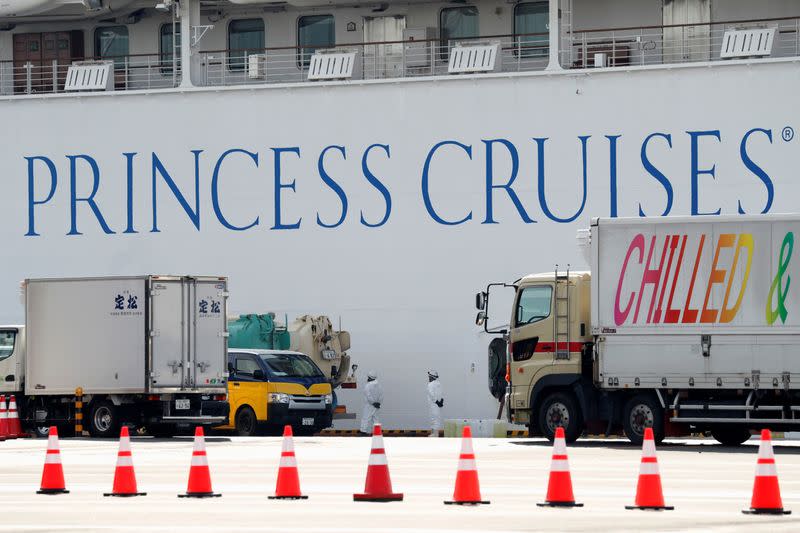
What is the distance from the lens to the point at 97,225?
125 ft

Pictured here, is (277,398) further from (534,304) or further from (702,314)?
(702,314)

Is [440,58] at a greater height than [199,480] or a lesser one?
greater

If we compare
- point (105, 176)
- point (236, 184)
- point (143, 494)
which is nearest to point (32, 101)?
point (105, 176)

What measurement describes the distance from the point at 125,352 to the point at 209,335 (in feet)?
4.85

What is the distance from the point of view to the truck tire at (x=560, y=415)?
84.1ft

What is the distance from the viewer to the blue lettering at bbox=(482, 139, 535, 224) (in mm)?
35406

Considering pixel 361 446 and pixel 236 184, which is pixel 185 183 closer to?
pixel 236 184

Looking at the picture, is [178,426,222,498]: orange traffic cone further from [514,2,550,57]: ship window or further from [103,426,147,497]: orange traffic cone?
[514,2,550,57]: ship window

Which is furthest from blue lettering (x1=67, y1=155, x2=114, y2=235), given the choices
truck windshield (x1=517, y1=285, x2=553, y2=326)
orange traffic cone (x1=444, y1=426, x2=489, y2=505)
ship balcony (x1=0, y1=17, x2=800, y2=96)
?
orange traffic cone (x1=444, y1=426, x2=489, y2=505)

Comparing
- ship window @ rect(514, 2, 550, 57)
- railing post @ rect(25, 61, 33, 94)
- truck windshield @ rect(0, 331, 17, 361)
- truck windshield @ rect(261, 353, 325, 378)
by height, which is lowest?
truck windshield @ rect(261, 353, 325, 378)

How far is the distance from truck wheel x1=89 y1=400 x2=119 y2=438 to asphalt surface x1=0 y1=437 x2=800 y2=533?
2648 millimetres

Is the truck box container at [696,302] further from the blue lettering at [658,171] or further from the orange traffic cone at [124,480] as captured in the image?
the orange traffic cone at [124,480]

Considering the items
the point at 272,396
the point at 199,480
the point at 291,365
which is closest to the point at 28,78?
the point at 291,365

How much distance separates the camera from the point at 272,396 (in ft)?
98.0
